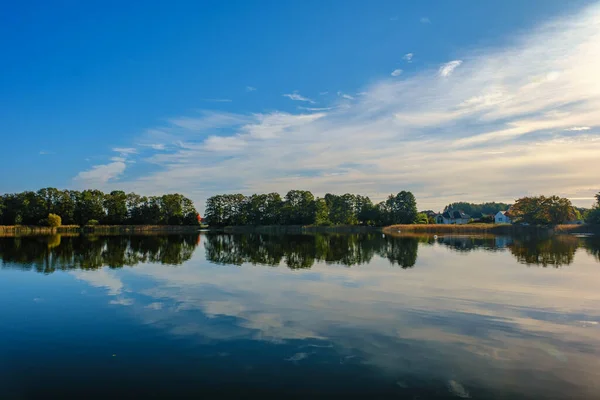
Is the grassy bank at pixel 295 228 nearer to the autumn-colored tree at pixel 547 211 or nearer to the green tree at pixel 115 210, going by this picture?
the green tree at pixel 115 210

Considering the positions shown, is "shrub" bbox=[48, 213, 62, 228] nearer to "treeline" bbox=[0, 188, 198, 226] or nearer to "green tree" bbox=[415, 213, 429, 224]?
"treeline" bbox=[0, 188, 198, 226]

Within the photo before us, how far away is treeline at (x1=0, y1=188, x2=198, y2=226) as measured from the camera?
108125 mm

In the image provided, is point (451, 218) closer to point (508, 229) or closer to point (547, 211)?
point (547, 211)

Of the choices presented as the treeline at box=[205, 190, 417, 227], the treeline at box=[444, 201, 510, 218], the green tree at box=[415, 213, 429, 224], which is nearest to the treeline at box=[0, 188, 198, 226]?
the treeline at box=[205, 190, 417, 227]

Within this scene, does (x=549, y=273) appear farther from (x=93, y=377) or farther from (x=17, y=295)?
(x=17, y=295)

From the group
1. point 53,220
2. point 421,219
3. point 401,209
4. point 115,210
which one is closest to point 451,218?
point 421,219

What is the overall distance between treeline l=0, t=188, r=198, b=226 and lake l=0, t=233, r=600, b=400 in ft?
345

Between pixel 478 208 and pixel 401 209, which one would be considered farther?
pixel 478 208

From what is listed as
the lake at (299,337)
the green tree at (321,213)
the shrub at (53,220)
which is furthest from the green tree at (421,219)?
the shrub at (53,220)

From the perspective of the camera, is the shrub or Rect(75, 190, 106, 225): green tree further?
Rect(75, 190, 106, 225): green tree

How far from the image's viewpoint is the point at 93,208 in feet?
379

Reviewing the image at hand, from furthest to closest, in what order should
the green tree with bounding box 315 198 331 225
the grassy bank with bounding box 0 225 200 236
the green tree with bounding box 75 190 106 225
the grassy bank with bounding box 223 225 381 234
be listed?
the green tree with bounding box 315 198 331 225
the green tree with bounding box 75 190 106 225
the grassy bank with bounding box 223 225 381 234
the grassy bank with bounding box 0 225 200 236

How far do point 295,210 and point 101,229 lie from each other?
57521mm

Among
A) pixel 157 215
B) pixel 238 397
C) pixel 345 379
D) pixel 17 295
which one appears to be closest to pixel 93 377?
pixel 238 397
